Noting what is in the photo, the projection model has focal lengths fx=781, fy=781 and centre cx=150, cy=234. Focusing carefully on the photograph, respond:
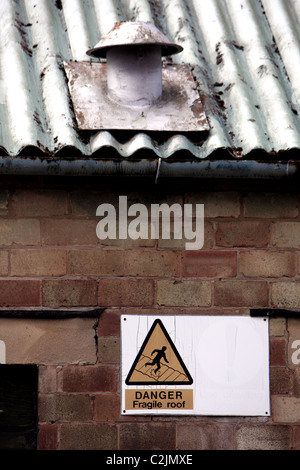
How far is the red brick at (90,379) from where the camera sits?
12.7 ft

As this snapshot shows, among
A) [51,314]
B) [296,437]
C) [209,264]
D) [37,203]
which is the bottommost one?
[296,437]

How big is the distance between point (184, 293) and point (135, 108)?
0.97 meters

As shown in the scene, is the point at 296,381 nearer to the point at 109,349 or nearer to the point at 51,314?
the point at 109,349

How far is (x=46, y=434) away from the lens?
3854 mm

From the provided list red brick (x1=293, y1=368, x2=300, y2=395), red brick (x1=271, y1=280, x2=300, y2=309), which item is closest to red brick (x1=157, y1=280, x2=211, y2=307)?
red brick (x1=271, y1=280, x2=300, y2=309)

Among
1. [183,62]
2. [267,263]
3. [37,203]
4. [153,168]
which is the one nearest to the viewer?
[153,168]

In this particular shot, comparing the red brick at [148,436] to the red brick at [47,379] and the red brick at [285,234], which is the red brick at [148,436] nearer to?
the red brick at [47,379]

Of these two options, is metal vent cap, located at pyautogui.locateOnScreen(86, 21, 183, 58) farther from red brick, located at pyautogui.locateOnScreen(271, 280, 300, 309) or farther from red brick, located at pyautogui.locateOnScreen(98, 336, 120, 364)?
red brick, located at pyautogui.locateOnScreen(98, 336, 120, 364)

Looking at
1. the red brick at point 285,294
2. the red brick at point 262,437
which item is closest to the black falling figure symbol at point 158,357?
the red brick at point 262,437

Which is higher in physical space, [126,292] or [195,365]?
[126,292]

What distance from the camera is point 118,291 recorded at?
3.88 metres

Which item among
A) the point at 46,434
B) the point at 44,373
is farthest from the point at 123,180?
the point at 46,434

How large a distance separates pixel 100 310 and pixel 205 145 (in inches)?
37.8

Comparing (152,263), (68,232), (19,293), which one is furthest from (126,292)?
(19,293)
